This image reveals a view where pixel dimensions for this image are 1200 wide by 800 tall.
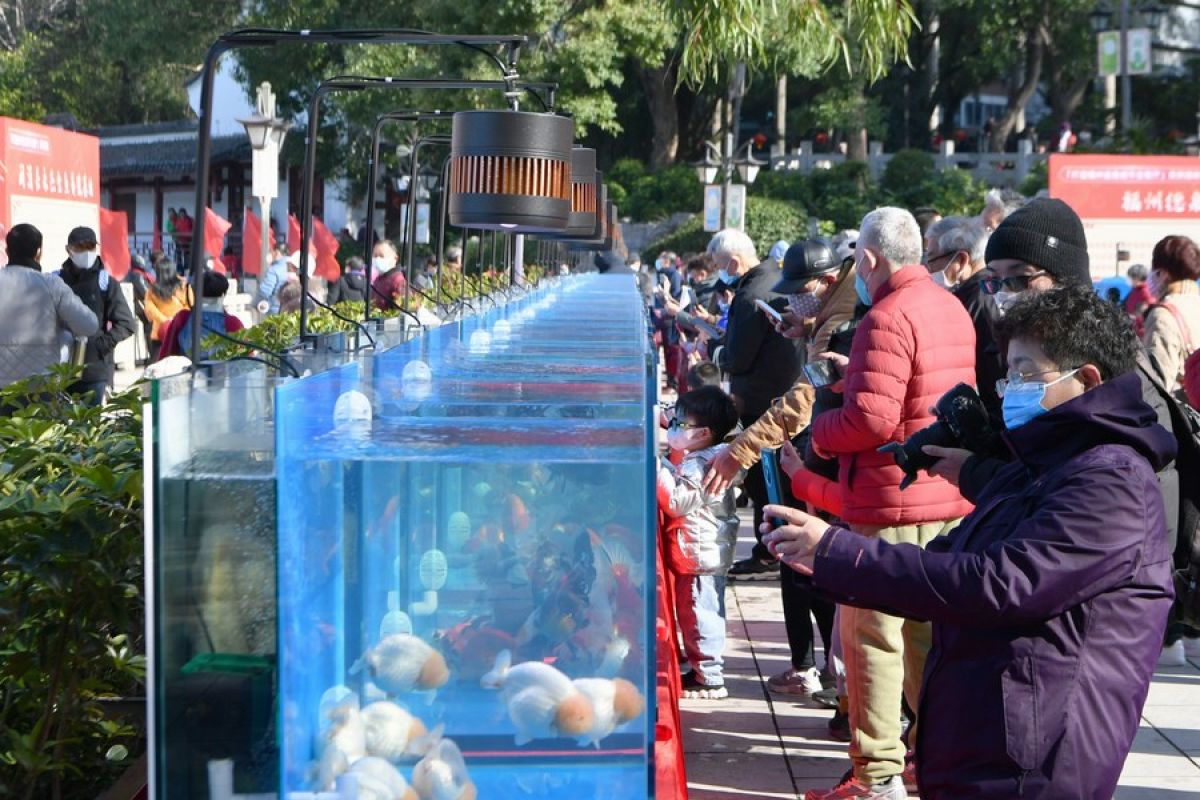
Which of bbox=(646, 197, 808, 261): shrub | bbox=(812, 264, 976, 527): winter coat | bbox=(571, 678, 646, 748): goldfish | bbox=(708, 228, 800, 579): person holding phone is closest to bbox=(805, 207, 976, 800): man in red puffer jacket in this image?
bbox=(812, 264, 976, 527): winter coat

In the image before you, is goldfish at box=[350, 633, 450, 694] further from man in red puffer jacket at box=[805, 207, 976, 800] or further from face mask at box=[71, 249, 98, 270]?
face mask at box=[71, 249, 98, 270]

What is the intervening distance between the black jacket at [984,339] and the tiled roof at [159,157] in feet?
130

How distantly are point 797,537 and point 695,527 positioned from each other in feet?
10.2

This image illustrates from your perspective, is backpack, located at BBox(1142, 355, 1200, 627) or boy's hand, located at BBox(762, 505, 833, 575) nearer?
boy's hand, located at BBox(762, 505, 833, 575)

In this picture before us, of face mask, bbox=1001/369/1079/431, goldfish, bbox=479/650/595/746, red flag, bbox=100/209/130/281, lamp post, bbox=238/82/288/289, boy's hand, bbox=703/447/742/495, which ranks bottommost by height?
goldfish, bbox=479/650/595/746

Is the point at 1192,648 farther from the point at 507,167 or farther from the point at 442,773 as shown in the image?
the point at 442,773

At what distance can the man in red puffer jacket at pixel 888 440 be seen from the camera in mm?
4797

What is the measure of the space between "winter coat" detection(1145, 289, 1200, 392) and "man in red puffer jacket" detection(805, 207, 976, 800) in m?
2.73

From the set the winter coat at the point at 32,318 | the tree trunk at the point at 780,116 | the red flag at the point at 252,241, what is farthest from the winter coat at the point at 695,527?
the tree trunk at the point at 780,116

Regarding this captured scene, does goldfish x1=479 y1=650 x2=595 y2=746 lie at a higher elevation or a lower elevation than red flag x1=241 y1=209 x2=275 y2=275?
lower

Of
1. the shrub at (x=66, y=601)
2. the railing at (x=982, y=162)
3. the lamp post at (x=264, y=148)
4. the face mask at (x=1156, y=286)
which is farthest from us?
the railing at (x=982, y=162)

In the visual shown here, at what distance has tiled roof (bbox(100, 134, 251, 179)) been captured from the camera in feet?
146

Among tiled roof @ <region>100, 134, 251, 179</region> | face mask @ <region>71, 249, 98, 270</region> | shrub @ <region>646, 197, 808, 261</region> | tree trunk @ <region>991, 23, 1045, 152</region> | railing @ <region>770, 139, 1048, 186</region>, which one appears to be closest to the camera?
face mask @ <region>71, 249, 98, 270</region>

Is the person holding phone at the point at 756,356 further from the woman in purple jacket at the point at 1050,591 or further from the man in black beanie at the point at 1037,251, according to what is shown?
the woman in purple jacket at the point at 1050,591
